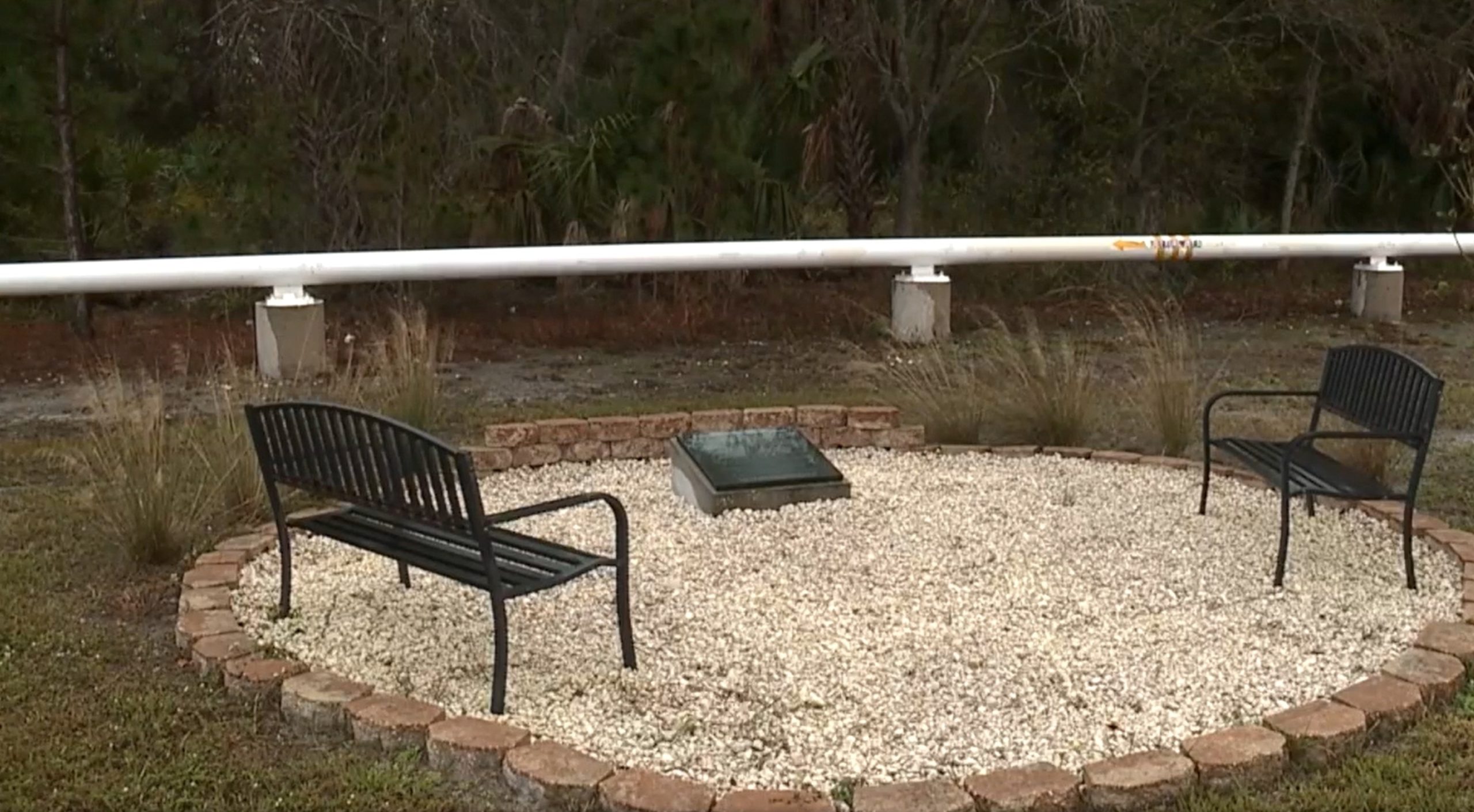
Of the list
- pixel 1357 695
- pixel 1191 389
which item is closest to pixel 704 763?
pixel 1357 695

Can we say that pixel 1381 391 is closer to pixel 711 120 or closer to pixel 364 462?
pixel 364 462

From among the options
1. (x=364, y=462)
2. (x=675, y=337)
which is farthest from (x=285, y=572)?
(x=675, y=337)

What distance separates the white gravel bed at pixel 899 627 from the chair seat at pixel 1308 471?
0.31 meters

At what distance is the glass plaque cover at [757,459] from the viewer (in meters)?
5.83

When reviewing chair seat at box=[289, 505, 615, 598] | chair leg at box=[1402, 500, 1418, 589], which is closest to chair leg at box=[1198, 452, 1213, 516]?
chair leg at box=[1402, 500, 1418, 589]

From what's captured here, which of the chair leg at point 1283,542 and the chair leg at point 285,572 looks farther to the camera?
the chair leg at point 1283,542

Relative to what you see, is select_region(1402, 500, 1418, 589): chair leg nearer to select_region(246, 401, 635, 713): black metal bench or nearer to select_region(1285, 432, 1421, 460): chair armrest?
select_region(1285, 432, 1421, 460): chair armrest

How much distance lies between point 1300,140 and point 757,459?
391 inches

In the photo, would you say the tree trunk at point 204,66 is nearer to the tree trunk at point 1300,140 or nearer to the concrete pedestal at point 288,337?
the concrete pedestal at point 288,337

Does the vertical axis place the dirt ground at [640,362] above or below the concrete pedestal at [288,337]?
below

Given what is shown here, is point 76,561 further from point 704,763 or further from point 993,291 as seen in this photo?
point 993,291

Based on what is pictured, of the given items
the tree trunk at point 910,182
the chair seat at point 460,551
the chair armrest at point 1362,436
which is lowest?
the chair seat at point 460,551

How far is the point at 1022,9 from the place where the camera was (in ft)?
44.4

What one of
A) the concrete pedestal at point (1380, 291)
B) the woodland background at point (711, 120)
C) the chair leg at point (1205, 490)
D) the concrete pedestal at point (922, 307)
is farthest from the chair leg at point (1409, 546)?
the concrete pedestal at point (1380, 291)
